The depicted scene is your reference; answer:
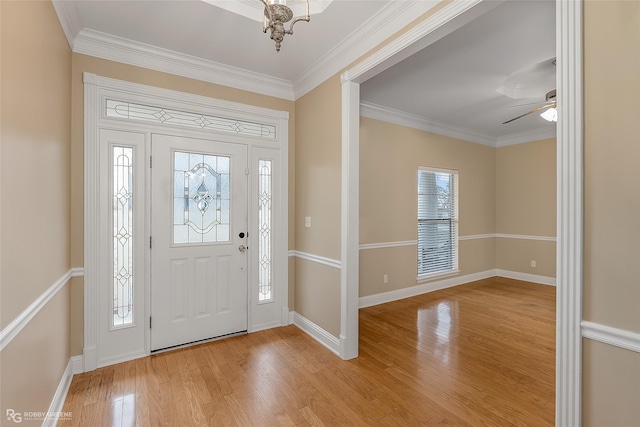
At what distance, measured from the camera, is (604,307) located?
123cm

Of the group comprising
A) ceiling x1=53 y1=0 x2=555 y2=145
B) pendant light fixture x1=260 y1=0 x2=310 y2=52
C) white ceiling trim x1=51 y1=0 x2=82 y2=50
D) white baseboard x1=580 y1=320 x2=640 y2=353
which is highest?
ceiling x1=53 y1=0 x2=555 y2=145

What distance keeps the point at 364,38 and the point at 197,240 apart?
251 cm

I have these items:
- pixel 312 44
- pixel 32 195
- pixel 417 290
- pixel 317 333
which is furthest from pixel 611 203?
pixel 417 290

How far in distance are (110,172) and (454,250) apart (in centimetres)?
532

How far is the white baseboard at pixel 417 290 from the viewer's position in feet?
14.0


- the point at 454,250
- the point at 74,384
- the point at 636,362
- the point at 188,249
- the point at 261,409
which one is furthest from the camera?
the point at 454,250

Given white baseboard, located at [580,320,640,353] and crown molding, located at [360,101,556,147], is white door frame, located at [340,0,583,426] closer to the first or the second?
white baseboard, located at [580,320,640,353]

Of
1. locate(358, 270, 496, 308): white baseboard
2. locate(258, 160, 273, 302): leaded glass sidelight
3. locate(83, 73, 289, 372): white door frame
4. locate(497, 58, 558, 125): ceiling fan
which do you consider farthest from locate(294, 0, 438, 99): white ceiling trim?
locate(358, 270, 496, 308): white baseboard

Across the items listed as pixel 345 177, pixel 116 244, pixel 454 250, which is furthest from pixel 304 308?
pixel 454 250

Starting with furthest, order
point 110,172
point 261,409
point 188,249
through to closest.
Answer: point 188,249 < point 110,172 < point 261,409

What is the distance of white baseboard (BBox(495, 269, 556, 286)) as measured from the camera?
5328 millimetres

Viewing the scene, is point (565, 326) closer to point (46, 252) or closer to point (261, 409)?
point (261, 409)

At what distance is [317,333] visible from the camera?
10.3 ft

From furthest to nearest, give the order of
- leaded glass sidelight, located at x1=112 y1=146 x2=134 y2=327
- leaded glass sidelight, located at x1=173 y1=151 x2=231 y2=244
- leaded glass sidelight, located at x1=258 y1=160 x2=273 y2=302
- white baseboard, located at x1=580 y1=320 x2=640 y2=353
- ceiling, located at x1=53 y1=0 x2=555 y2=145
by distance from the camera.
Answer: leaded glass sidelight, located at x1=258 y1=160 x2=273 y2=302 → leaded glass sidelight, located at x1=173 y1=151 x2=231 y2=244 → leaded glass sidelight, located at x1=112 y1=146 x2=134 y2=327 → ceiling, located at x1=53 y1=0 x2=555 y2=145 → white baseboard, located at x1=580 y1=320 x2=640 y2=353
